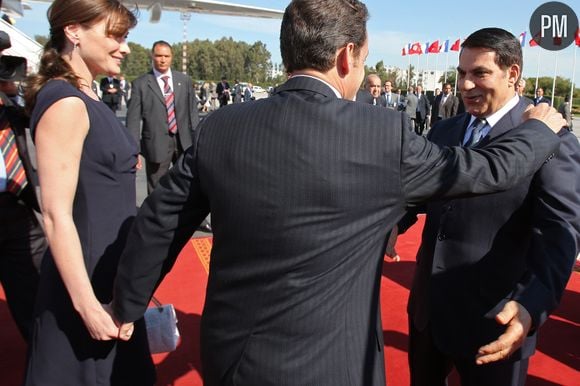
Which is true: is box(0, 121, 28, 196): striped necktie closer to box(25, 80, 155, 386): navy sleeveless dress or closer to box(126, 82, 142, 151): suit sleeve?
box(25, 80, 155, 386): navy sleeveless dress

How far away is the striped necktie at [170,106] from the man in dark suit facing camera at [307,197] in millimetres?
4840

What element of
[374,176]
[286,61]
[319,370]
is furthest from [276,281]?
[286,61]

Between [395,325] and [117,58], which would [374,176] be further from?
[395,325]

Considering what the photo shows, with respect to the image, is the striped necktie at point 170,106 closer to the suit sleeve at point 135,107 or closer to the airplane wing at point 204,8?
the suit sleeve at point 135,107

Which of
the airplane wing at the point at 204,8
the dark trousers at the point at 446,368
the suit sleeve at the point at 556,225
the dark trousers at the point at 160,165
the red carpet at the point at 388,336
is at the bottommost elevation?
the red carpet at the point at 388,336

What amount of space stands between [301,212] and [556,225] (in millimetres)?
969

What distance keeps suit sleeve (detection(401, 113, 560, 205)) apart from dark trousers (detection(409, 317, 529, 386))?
90cm

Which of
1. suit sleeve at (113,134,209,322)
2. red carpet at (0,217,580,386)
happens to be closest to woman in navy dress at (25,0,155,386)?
suit sleeve at (113,134,209,322)

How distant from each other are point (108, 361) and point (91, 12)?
1.14 metres

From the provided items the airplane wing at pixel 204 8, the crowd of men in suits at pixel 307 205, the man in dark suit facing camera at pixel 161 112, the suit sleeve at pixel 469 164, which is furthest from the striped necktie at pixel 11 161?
the airplane wing at pixel 204 8

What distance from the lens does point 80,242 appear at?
5.32 feet

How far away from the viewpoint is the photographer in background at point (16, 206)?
228 centimetres

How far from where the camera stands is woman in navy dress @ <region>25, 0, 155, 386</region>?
1511 millimetres

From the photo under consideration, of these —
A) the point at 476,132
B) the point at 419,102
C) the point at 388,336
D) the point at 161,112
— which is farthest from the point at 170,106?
the point at 419,102
